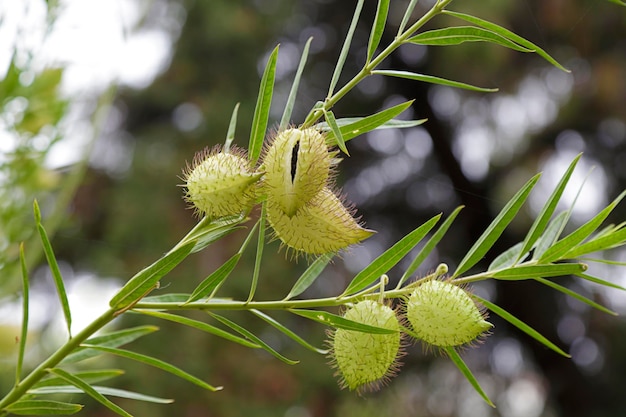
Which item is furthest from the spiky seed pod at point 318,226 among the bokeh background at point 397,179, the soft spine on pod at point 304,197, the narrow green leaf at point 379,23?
the bokeh background at point 397,179

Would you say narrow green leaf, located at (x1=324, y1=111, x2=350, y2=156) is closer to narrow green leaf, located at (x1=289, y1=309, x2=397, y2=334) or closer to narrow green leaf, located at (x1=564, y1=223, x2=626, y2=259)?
narrow green leaf, located at (x1=289, y1=309, x2=397, y2=334)

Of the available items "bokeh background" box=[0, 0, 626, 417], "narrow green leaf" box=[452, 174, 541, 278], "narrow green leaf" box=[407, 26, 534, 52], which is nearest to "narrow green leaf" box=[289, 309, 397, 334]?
"narrow green leaf" box=[452, 174, 541, 278]

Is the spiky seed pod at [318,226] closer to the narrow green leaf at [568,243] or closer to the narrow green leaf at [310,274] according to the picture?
the narrow green leaf at [310,274]

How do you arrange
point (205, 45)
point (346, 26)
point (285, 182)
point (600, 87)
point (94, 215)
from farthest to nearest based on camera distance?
point (94, 215) < point (205, 45) < point (346, 26) < point (600, 87) < point (285, 182)

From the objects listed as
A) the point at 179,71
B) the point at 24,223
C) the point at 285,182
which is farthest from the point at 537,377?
the point at 285,182

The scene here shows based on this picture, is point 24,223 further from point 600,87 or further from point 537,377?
point 537,377

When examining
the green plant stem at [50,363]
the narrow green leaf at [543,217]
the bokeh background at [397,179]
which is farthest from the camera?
the bokeh background at [397,179]

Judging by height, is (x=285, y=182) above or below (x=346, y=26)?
below

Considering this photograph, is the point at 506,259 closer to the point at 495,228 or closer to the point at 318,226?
the point at 495,228
